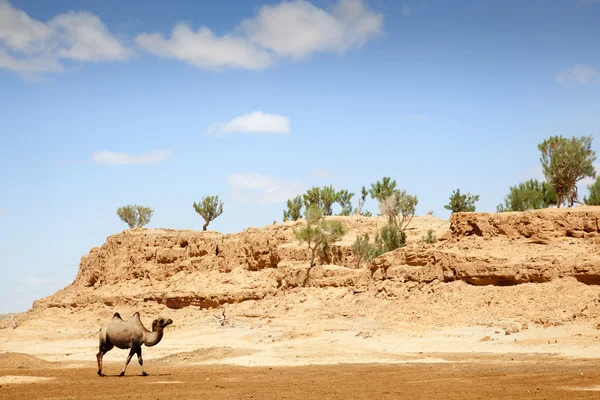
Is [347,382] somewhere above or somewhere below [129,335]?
below

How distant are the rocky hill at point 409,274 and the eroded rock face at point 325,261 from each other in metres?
0.05

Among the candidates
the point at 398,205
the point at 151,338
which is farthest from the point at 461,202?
the point at 151,338

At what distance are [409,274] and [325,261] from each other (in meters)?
13.3

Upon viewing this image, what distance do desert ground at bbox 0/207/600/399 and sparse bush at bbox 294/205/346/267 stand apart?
48.4 inches

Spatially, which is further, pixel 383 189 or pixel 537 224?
pixel 383 189

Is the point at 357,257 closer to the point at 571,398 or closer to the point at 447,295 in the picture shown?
the point at 447,295

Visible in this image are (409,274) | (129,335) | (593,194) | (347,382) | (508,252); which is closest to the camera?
(347,382)

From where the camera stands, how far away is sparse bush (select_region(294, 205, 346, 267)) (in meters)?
42.8

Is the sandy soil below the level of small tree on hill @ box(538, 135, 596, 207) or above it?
below

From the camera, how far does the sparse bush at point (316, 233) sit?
1683 inches

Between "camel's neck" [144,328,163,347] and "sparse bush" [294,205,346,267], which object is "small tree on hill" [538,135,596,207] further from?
"camel's neck" [144,328,163,347]

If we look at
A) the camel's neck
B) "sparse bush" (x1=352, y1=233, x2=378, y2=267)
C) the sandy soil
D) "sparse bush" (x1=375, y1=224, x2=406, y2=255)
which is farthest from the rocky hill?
the camel's neck

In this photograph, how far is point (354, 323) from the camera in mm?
29797

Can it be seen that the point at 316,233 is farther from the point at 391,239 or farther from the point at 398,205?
the point at 398,205
